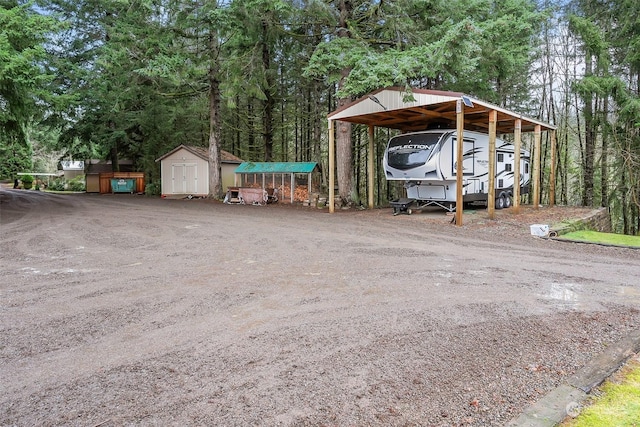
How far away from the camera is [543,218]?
10352 mm

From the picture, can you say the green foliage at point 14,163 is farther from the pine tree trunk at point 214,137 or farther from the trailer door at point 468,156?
the trailer door at point 468,156

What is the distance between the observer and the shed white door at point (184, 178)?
21000 millimetres

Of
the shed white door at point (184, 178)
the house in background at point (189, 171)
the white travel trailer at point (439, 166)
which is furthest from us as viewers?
the shed white door at point (184, 178)

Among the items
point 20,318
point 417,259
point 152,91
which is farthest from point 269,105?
point 20,318

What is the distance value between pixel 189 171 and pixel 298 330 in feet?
63.2

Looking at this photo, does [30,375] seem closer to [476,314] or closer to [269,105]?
[476,314]

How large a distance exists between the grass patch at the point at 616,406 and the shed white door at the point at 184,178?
20.4 metres

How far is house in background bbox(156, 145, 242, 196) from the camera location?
20.8 meters

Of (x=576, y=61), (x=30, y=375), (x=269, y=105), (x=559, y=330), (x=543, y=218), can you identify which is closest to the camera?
(x=30, y=375)

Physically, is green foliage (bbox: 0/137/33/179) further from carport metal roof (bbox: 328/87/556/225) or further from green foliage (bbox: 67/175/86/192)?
carport metal roof (bbox: 328/87/556/225)

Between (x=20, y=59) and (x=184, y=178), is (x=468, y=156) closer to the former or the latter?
(x=20, y=59)

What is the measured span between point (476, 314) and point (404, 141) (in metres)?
9.11

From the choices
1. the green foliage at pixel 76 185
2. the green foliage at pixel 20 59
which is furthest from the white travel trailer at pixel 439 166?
the green foliage at pixel 76 185

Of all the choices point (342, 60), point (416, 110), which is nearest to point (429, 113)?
point (416, 110)
